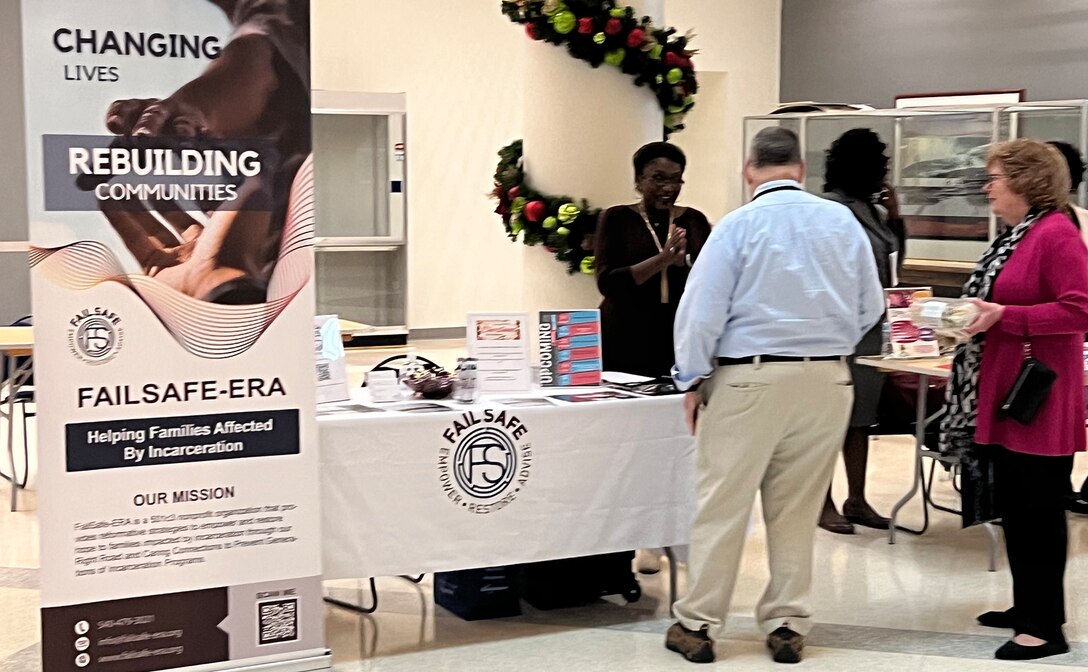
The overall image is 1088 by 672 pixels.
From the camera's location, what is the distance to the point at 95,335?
343cm

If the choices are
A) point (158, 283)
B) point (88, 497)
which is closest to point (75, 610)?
point (88, 497)

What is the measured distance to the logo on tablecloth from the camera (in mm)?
3941

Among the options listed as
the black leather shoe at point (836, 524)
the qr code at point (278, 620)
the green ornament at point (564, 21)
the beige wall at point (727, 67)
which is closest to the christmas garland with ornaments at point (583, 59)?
the green ornament at point (564, 21)

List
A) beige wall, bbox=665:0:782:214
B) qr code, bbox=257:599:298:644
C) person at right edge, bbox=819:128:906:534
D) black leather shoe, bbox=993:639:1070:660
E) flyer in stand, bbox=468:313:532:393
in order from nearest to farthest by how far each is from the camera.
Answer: qr code, bbox=257:599:298:644 < black leather shoe, bbox=993:639:1070:660 < flyer in stand, bbox=468:313:532:393 < person at right edge, bbox=819:128:906:534 < beige wall, bbox=665:0:782:214

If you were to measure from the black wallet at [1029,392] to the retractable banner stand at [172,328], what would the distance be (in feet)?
6.85

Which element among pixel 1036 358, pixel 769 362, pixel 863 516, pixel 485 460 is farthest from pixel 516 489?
pixel 863 516

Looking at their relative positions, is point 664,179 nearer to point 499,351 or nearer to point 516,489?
point 499,351

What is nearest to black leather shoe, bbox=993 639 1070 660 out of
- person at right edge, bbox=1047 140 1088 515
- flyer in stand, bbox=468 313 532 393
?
flyer in stand, bbox=468 313 532 393

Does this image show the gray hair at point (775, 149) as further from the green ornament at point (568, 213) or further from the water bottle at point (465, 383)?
the green ornament at point (568, 213)

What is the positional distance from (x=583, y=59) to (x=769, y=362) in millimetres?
2161

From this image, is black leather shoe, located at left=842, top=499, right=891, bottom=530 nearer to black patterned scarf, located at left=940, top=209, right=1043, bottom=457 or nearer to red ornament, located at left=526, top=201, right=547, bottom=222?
black patterned scarf, located at left=940, top=209, right=1043, bottom=457

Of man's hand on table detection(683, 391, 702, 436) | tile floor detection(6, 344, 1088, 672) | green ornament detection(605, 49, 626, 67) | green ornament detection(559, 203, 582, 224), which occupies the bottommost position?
tile floor detection(6, 344, 1088, 672)

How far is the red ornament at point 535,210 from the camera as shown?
5.48m

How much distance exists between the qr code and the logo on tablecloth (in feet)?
1.87
